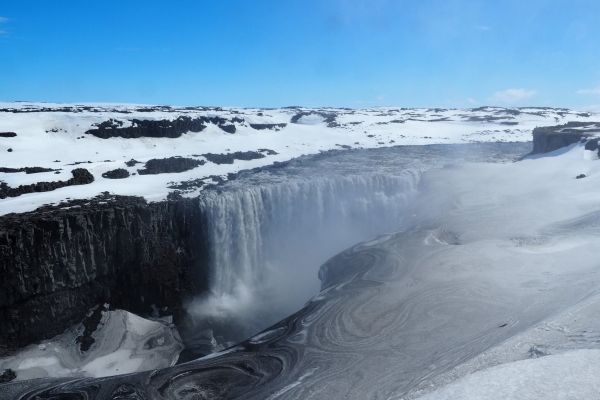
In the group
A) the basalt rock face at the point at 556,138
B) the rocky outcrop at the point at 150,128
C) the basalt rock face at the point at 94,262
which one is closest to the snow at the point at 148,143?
the rocky outcrop at the point at 150,128

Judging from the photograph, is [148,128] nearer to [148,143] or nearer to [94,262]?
[148,143]

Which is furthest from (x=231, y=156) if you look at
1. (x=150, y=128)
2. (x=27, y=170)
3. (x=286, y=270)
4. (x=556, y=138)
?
(x=556, y=138)

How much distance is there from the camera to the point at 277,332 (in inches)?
587

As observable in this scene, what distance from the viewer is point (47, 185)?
2361 centimetres

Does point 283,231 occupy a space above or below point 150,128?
below

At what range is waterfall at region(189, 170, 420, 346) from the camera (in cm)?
2448

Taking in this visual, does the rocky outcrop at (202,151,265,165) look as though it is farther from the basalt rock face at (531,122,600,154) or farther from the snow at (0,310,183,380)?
the basalt rock face at (531,122,600,154)

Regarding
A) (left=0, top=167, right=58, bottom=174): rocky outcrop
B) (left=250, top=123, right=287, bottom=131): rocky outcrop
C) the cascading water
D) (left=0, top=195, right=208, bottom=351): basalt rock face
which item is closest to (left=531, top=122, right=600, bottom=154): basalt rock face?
the cascading water

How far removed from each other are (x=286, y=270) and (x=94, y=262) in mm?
11458

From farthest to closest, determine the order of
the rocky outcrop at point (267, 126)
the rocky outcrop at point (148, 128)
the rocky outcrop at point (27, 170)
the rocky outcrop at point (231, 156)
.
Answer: the rocky outcrop at point (267, 126)
the rocky outcrop at point (148, 128)
the rocky outcrop at point (231, 156)
the rocky outcrop at point (27, 170)

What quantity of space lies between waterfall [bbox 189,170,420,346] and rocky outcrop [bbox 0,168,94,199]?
8065mm

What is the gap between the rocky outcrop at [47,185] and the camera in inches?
866

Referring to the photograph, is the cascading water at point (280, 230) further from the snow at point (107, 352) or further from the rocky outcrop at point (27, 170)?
the rocky outcrop at point (27, 170)

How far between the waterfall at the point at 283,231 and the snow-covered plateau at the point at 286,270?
0.11m
